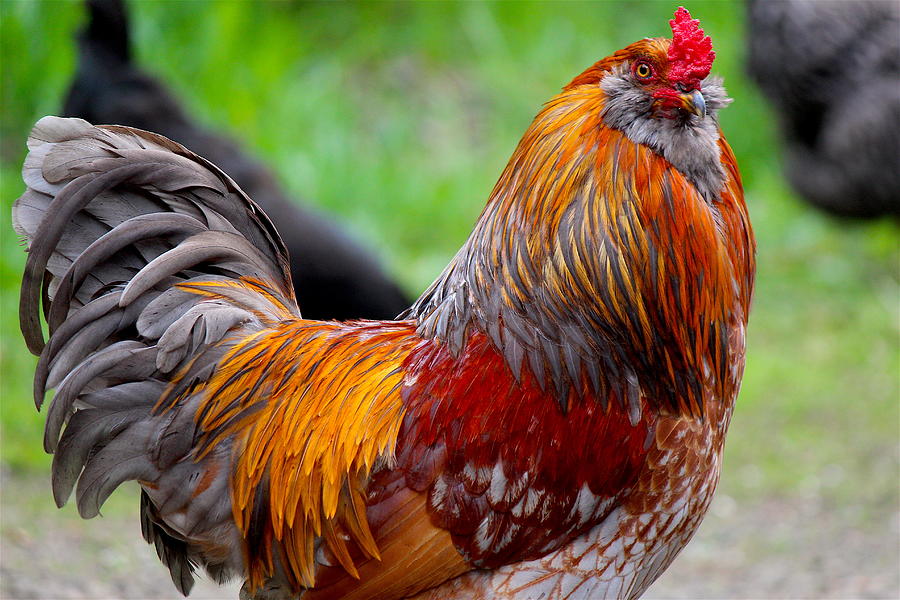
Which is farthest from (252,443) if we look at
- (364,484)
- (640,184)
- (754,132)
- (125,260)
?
(754,132)

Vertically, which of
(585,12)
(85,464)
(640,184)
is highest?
(585,12)

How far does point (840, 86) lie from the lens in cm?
696

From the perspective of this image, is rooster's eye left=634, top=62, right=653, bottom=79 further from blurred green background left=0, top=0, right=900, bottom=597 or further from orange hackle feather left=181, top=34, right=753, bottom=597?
blurred green background left=0, top=0, right=900, bottom=597

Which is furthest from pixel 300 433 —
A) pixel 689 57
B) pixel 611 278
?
pixel 689 57

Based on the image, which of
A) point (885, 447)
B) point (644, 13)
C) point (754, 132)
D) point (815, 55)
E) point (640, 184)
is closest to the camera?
point (640, 184)

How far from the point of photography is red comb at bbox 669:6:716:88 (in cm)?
284

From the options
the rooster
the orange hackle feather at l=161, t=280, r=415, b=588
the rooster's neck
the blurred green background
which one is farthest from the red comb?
the blurred green background

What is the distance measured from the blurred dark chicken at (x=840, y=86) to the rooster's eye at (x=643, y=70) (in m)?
4.44

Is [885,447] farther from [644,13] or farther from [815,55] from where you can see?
[644,13]

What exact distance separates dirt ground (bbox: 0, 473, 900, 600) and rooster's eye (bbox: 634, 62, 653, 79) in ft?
8.74

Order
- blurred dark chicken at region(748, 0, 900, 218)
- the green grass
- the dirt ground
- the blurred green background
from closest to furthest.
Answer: the dirt ground → the blurred green background → the green grass → blurred dark chicken at region(748, 0, 900, 218)

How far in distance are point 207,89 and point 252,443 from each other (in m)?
6.05

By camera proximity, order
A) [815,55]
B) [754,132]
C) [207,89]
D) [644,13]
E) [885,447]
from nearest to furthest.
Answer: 1. [885,447]
2. [815,55]
3. [207,89]
4. [754,132]
5. [644,13]

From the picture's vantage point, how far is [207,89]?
27.8ft
